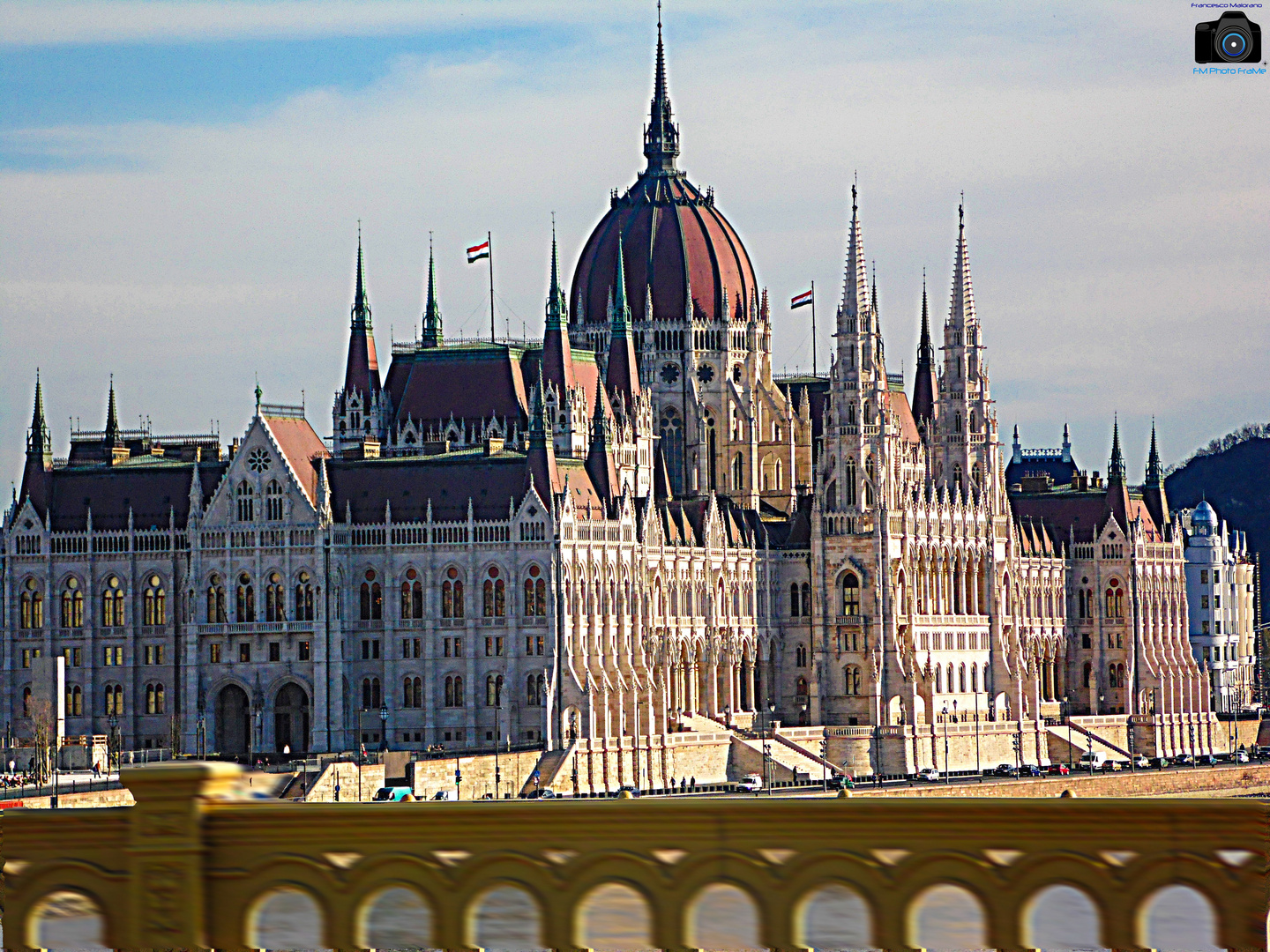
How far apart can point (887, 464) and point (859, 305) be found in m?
9.80

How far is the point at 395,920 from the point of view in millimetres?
21969

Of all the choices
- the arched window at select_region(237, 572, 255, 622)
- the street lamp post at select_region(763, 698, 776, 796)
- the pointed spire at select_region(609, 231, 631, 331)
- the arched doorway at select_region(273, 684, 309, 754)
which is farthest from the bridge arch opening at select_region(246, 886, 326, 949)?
the pointed spire at select_region(609, 231, 631, 331)

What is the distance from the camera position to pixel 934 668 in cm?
16888

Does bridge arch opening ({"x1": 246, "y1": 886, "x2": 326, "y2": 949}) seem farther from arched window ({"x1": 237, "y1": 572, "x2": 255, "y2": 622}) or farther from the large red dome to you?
the large red dome

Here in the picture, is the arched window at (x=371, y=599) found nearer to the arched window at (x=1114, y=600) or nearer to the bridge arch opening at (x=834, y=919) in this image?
the arched window at (x=1114, y=600)

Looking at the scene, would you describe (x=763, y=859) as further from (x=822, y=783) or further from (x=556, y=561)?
(x=822, y=783)

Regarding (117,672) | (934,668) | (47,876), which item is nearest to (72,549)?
(117,672)

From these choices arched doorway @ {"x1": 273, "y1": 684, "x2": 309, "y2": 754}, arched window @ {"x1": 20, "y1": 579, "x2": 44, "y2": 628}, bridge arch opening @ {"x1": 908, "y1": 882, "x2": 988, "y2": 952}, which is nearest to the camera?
bridge arch opening @ {"x1": 908, "y1": 882, "x2": 988, "y2": 952}

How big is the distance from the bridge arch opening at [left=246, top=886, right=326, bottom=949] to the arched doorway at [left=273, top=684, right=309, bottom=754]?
4710 inches

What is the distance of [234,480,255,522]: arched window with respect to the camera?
14369 centimetres

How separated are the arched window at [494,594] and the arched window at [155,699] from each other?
17.1m

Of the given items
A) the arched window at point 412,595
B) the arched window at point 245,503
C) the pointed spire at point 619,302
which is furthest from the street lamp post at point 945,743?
the arched window at point 245,503

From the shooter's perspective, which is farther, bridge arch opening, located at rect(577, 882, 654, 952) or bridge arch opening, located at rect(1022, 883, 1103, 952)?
bridge arch opening, located at rect(577, 882, 654, 952)

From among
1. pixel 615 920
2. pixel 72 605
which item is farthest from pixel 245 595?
pixel 615 920
